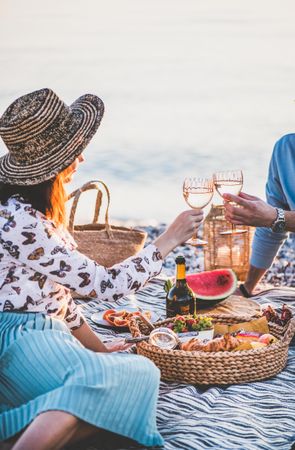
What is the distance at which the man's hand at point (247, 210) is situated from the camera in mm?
4148

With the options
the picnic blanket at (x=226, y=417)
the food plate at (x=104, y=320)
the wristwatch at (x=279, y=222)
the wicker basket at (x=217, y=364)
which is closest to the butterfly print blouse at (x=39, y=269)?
the wicker basket at (x=217, y=364)

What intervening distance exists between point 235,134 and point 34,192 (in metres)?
9.11

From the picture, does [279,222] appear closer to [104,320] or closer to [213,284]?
[213,284]

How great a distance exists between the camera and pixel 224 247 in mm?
5906

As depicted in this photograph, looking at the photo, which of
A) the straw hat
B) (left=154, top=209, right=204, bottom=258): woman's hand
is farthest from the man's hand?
the straw hat

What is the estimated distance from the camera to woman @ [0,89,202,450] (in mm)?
2619

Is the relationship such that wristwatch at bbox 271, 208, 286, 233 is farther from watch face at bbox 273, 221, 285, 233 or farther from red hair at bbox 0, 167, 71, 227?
red hair at bbox 0, 167, 71, 227

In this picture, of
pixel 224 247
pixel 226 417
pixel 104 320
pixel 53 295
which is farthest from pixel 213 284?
pixel 53 295

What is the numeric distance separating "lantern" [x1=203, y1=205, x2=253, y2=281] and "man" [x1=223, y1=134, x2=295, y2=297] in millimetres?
715

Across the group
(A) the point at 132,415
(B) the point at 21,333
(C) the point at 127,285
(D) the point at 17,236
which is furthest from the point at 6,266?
(A) the point at 132,415

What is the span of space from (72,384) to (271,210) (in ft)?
6.78

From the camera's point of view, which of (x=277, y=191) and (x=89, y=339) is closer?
(x=89, y=339)

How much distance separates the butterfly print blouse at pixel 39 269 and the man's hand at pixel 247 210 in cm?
109

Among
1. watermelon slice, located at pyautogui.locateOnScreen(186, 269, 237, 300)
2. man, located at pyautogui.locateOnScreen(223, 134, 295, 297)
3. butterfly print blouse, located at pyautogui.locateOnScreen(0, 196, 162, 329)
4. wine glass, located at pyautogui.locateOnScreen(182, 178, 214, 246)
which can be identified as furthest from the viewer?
watermelon slice, located at pyautogui.locateOnScreen(186, 269, 237, 300)
